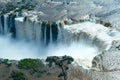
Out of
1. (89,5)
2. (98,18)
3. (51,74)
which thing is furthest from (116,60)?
(89,5)

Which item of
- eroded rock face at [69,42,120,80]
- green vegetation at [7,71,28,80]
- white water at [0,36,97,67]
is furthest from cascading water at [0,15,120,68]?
green vegetation at [7,71,28,80]

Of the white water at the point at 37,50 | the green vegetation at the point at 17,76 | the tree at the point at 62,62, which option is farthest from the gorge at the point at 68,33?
the green vegetation at the point at 17,76

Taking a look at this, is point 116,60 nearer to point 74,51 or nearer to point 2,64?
point 74,51

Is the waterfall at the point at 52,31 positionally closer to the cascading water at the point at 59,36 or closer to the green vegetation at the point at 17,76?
the cascading water at the point at 59,36

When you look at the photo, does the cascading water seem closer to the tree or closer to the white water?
the white water

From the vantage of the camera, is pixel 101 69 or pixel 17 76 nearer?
pixel 101 69

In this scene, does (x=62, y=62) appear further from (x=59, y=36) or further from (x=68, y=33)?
(x=59, y=36)

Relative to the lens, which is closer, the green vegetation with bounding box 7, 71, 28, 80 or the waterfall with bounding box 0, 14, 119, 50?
the green vegetation with bounding box 7, 71, 28, 80

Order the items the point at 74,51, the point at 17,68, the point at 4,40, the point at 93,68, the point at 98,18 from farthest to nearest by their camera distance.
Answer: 1. the point at 4,40
2. the point at 98,18
3. the point at 74,51
4. the point at 17,68
5. the point at 93,68

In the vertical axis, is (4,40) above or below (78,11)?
below

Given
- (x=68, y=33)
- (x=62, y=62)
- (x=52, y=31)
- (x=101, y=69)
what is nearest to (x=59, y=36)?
(x=52, y=31)

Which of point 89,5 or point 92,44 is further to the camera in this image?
point 89,5
